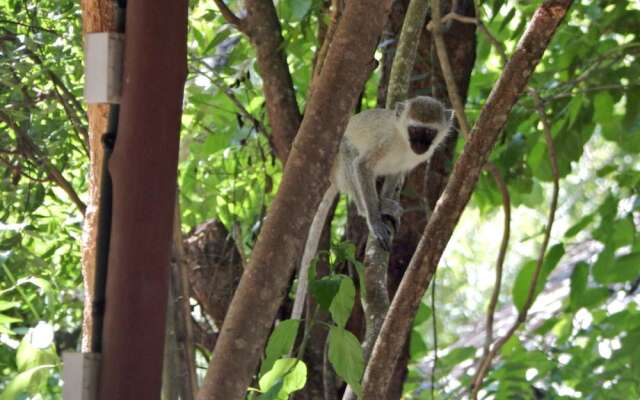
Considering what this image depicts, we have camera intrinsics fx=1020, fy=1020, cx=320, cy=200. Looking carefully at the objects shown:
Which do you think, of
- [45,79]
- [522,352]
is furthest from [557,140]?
[45,79]

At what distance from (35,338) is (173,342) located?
1.19 ft

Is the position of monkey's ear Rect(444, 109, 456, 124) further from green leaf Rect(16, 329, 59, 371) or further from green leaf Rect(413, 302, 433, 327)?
green leaf Rect(16, 329, 59, 371)

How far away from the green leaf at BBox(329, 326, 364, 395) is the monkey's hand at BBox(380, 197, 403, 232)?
7.46 ft

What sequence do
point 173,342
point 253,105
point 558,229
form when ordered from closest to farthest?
point 173,342
point 253,105
point 558,229

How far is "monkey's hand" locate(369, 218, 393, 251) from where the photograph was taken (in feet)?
13.2

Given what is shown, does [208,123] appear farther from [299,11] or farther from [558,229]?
[558,229]

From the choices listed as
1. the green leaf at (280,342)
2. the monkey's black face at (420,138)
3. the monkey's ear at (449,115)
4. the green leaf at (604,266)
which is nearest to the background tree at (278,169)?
the green leaf at (604,266)

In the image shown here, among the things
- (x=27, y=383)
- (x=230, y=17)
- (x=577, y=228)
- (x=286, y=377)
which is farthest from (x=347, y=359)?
(x=577, y=228)

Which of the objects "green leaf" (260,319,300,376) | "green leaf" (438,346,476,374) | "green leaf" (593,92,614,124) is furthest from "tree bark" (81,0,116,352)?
"green leaf" (593,92,614,124)

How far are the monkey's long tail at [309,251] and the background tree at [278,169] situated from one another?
0.09m

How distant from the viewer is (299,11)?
3504mm

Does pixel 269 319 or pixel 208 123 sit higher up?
pixel 208 123

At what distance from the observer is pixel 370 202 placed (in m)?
4.93

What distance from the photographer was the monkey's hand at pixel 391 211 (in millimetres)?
4693
